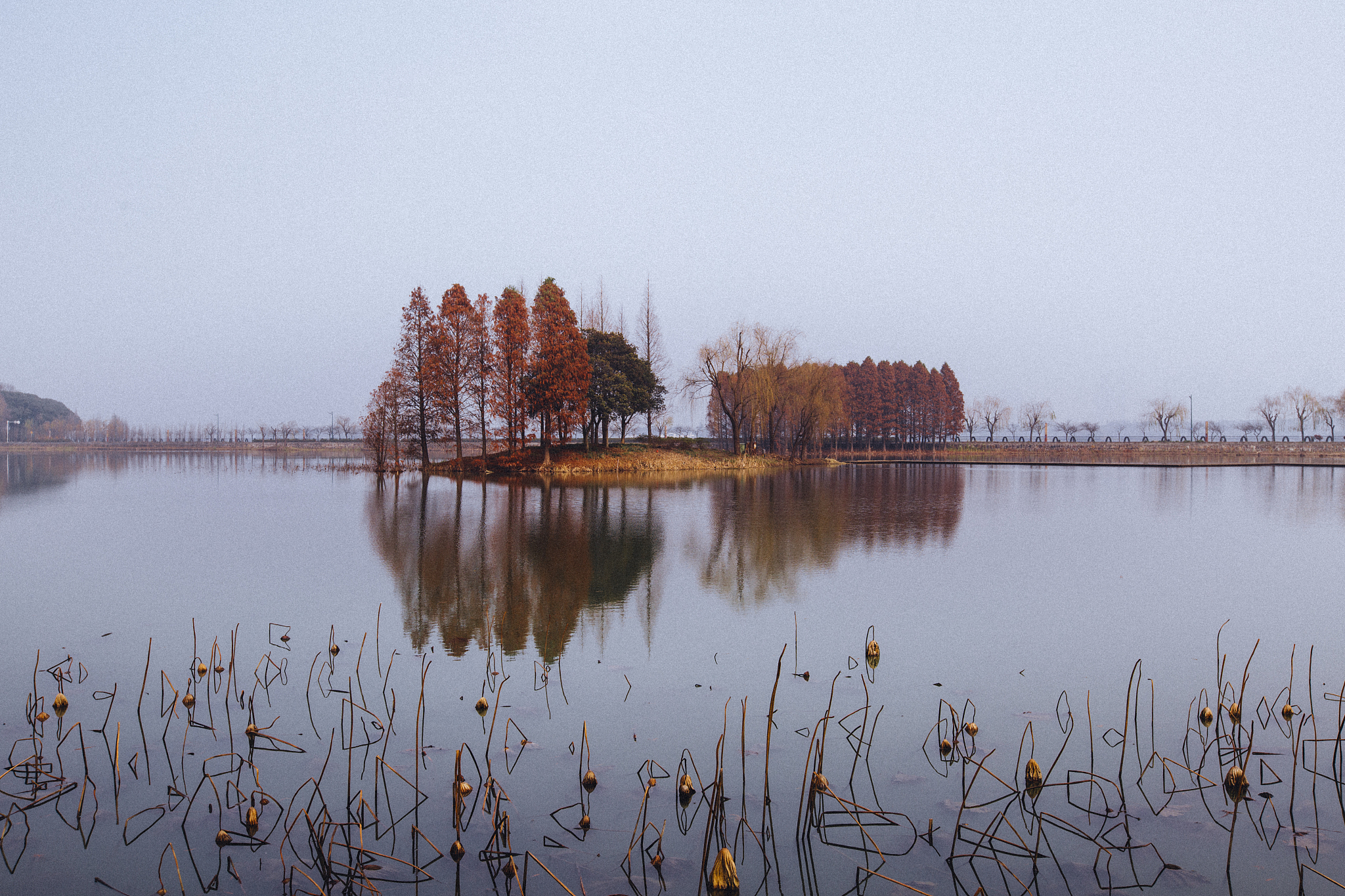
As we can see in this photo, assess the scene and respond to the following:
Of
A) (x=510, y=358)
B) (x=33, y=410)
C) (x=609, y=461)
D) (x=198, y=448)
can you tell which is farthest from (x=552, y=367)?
(x=33, y=410)

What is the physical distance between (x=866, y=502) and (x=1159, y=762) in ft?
63.2

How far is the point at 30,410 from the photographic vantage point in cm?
14488

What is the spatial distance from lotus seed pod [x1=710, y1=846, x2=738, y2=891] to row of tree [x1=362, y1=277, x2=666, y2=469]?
121ft

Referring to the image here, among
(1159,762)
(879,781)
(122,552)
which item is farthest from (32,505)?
(1159,762)

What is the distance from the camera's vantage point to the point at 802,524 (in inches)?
690

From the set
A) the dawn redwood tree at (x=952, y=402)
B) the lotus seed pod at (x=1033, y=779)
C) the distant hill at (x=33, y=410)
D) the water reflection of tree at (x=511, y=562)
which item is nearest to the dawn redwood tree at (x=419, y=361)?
the water reflection of tree at (x=511, y=562)

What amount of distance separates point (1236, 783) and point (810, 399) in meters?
51.1

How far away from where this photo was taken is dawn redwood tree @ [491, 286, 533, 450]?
39.0 metres

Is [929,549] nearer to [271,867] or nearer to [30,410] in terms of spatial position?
[271,867]

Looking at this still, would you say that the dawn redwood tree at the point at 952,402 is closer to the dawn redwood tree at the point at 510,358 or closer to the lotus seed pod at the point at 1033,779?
the dawn redwood tree at the point at 510,358

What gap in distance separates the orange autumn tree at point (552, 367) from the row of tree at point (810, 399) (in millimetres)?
12352

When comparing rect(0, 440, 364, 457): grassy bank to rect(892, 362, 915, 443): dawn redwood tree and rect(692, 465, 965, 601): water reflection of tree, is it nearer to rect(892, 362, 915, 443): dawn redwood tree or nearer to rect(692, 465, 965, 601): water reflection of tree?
rect(892, 362, 915, 443): dawn redwood tree

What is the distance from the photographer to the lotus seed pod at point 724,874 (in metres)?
3.41

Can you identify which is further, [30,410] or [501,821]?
[30,410]
